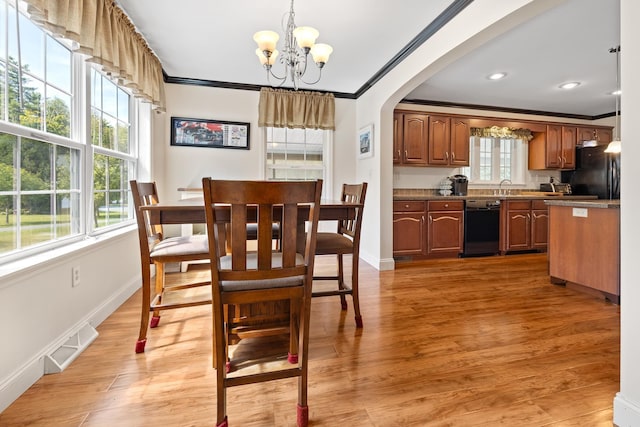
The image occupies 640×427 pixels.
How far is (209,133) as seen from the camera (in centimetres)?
399

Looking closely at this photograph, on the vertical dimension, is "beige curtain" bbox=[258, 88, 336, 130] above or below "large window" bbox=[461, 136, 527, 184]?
above

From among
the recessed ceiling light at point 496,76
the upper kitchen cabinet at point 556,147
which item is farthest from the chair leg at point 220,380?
the upper kitchen cabinet at point 556,147

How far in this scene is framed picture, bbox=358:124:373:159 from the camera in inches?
153

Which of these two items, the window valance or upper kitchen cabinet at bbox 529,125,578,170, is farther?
upper kitchen cabinet at bbox 529,125,578,170

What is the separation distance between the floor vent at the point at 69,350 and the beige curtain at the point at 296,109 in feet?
9.50

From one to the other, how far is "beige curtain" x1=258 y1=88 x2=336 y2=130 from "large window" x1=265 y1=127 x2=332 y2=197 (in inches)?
8.2

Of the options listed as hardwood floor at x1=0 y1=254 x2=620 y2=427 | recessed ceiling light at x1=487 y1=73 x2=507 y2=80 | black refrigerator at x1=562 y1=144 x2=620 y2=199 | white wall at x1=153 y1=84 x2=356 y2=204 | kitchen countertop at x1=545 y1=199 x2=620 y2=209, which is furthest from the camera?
black refrigerator at x1=562 y1=144 x2=620 y2=199

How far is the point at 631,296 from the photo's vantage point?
1214 mm

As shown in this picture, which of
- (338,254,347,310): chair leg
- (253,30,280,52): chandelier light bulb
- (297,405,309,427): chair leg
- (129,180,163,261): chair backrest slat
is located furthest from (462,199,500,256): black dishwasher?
(129,180,163,261): chair backrest slat

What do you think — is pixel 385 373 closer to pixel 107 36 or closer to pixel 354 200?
pixel 354 200

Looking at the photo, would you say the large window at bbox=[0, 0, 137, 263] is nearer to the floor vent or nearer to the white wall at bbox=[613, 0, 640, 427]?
the floor vent

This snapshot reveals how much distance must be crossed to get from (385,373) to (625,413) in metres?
0.95

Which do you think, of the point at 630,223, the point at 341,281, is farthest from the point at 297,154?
the point at 630,223

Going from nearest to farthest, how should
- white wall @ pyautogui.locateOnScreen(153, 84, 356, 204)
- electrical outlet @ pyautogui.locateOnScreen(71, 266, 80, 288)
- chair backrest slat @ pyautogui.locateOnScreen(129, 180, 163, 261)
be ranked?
chair backrest slat @ pyautogui.locateOnScreen(129, 180, 163, 261), electrical outlet @ pyautogui.locateOnScreen(71, 266, 80, 288), white wall @ pyautogui.locateOnScreen(153, 84, 356, 204)
